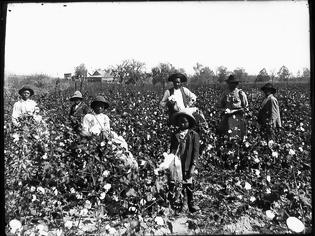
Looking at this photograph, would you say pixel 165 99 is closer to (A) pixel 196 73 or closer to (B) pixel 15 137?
(A) pixel 196 73

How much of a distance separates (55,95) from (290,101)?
241cm

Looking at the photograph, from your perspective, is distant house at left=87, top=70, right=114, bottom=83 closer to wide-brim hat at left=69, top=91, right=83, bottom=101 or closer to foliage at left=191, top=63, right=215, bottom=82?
wide-brim hat at left=69, top=91, right=83, bottom=101

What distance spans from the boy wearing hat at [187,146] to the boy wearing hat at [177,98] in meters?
0.09

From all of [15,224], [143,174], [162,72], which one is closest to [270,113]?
[162,72]

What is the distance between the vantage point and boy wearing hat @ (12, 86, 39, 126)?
10.6ft

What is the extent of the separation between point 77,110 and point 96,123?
0.24 m

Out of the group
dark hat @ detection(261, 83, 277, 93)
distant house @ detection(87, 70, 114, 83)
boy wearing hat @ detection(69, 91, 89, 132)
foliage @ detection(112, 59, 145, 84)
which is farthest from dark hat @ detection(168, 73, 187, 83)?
boy wearing hat @ detection(69, 91, 89, 132)

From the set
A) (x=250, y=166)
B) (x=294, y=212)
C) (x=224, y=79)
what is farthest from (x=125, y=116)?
(x=294, y=212)

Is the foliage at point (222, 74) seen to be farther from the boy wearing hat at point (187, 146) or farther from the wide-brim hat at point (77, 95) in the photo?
the wide-brim hat at point (77, 95)

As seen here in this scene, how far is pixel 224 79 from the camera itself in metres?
3.21

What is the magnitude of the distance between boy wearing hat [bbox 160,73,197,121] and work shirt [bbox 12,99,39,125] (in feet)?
4.34

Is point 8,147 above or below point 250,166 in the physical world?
above

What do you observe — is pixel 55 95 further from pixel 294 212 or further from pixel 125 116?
pixel 294 212

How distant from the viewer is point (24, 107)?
328cm
